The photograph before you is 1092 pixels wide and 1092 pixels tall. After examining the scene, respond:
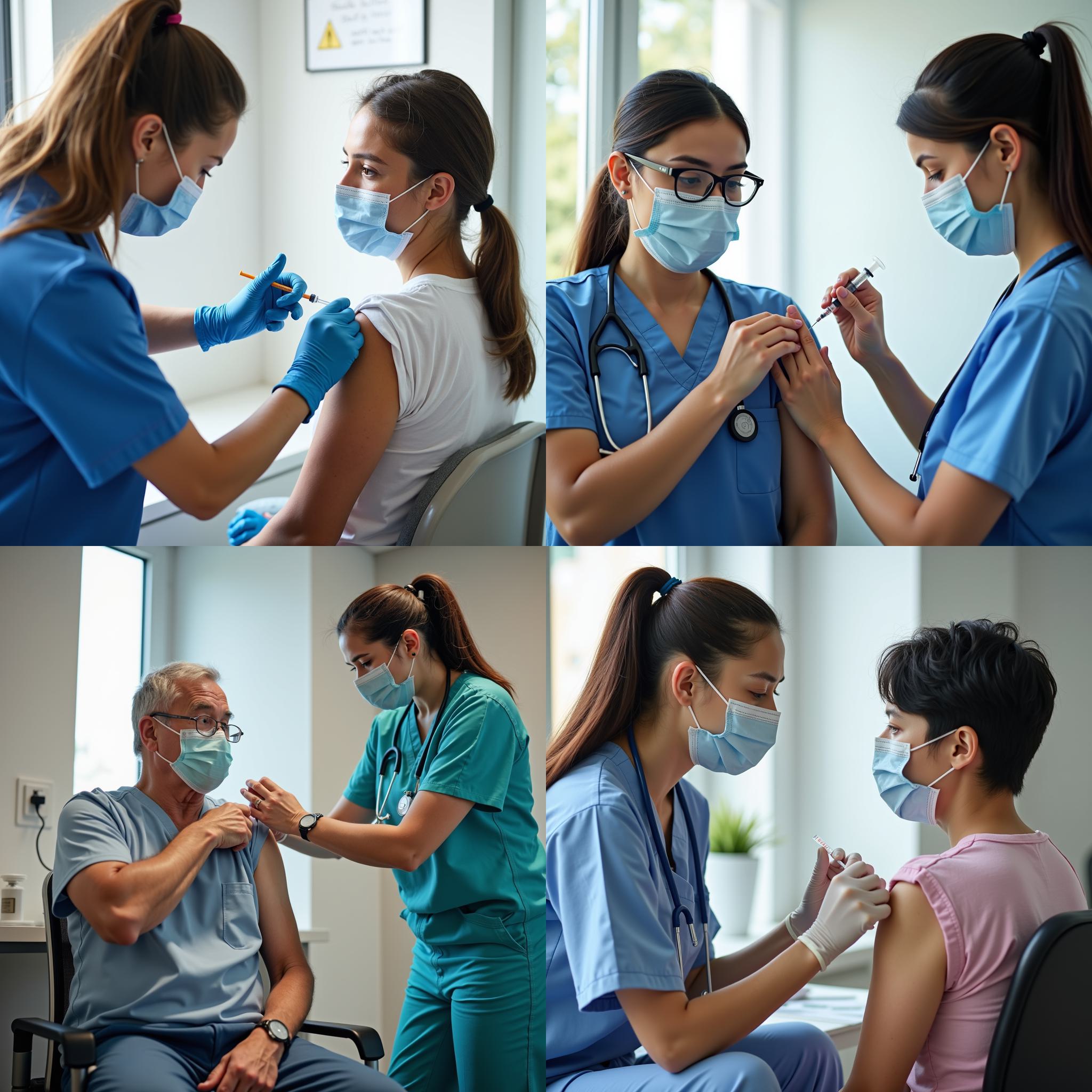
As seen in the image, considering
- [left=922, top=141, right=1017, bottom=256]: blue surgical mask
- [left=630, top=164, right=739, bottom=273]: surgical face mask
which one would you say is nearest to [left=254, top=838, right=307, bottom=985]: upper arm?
[left=630, top=164, right=739, bottom=273]: surgical face mask

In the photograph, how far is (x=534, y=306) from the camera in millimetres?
1671

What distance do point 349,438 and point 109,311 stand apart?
35 cm

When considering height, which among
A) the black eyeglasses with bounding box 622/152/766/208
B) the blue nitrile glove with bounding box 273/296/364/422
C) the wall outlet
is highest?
the black eyeglasses with bounding box 622/152/766/208

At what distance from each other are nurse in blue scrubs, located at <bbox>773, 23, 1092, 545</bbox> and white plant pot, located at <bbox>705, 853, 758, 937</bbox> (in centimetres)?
101

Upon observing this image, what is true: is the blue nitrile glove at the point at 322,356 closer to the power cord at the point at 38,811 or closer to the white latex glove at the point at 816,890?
the power cord at the point at 38,811

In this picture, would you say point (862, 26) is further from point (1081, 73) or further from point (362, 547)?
point (362, 547)

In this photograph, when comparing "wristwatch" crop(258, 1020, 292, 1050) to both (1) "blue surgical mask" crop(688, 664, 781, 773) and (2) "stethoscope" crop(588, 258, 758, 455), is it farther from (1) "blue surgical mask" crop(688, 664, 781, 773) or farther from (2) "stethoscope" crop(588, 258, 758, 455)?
(2) "stethoscope" crop(588, 258, 758, 455)

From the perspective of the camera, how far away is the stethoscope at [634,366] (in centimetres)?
158

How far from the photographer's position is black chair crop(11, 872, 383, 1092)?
60.5 inches

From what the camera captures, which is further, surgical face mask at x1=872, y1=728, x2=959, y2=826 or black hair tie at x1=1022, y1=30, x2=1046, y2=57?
surgical face mask at x1=872, y1=728, x2=959, y2=826

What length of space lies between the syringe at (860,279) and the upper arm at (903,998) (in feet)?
2.73

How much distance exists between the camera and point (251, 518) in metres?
1.64

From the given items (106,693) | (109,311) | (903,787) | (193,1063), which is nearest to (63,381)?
(109,311)

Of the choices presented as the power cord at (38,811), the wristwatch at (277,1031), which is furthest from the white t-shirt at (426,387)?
the wristwatch at (277,1031)
